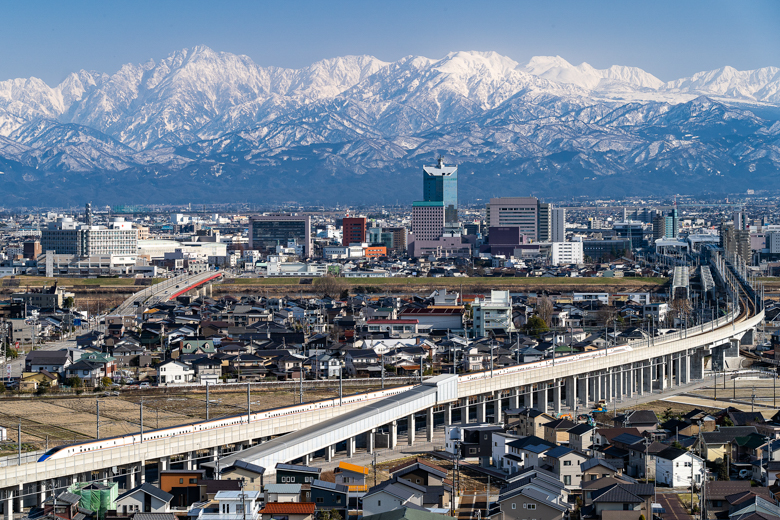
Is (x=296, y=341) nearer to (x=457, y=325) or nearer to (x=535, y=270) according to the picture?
(x=457, y=325)

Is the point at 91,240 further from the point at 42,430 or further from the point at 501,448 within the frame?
the point at 501,448

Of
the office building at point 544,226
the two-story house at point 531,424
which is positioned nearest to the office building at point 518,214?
the office building at point 544,226

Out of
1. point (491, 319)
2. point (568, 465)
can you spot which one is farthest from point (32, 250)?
point (568, 465)

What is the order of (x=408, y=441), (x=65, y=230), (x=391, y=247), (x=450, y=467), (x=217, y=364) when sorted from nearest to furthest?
(x=450, y=467) → (x=408, y=441) → (x=217, y=364) → (x=65, y=230) → (x=391, y=247)

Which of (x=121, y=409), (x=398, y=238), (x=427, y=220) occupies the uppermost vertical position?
(x=427, y=220)

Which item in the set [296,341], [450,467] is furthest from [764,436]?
[296,341]

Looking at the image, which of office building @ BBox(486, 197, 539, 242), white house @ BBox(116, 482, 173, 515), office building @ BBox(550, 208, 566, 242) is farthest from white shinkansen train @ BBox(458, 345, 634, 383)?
office building @ BBox(550, 208, 566, 242)
